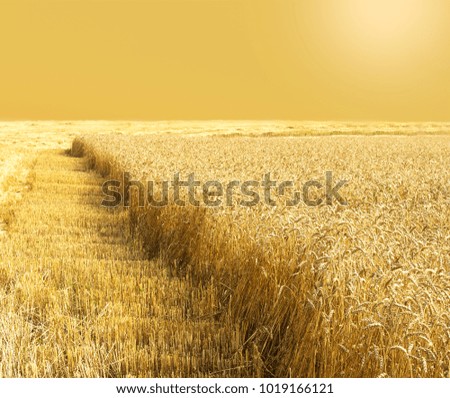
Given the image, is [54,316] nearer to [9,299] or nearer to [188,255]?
[9,299]

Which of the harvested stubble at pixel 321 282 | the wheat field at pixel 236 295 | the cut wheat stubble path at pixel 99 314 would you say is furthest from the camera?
the cut wheat stubble path at pixel 99 314

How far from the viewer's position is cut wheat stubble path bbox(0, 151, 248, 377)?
4.38m

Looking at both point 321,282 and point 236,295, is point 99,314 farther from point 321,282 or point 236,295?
point 321,282

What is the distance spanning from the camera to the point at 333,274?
3.83 meters

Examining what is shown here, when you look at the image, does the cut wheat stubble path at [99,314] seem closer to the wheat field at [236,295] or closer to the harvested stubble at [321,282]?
the wheat field at [236,295]

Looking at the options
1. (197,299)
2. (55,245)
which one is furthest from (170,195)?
(197,299)

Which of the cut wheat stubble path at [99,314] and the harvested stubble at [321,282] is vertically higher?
the harvested stubble at [321,282]

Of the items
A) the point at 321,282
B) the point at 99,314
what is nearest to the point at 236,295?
the point at 99,314

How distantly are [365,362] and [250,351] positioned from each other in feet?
5.57

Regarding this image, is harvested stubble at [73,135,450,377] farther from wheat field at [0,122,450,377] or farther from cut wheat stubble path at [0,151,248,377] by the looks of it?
cut wheat stubble path at [0,151,248,377]

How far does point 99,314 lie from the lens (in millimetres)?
5238

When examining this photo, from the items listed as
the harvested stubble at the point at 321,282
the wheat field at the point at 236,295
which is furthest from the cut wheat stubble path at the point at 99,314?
the harvested stubble at the point at 321,282

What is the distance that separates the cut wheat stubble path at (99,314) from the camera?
14.4 feet

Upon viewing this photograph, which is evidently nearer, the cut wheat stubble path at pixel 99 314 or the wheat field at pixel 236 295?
the wheat field at pixel 236 295
